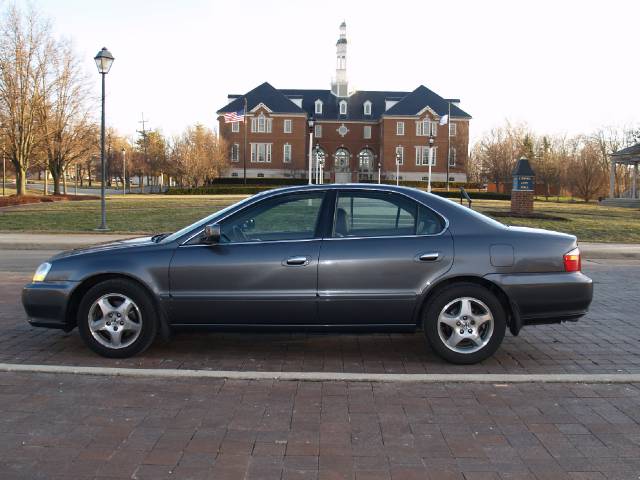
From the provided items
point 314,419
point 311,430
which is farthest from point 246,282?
point 311,430

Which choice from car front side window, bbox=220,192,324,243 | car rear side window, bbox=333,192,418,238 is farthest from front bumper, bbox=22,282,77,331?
car rear side window, bbox=333,192,418,238

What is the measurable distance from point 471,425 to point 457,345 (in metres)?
1.37

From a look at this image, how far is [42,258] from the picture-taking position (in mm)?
13828

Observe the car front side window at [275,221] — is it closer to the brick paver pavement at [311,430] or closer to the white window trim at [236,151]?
the brick paver pavement at [311,430]

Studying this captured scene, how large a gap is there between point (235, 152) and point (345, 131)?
14.6 metres

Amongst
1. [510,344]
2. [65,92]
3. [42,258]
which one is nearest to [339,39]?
[65,92]

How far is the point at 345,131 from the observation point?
78125mm

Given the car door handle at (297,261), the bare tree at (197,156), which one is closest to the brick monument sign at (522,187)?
the car door handle at (297,261)

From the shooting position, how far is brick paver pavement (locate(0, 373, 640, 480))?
10.9 feet

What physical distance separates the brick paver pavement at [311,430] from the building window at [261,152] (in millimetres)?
71511

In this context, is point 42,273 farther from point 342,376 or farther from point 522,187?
point 522,187

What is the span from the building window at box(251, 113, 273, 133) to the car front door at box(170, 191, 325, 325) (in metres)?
70.8

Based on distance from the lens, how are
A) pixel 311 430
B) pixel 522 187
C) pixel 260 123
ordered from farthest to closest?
pixel 260 123 → pixel 522 187 → pixel 311 430

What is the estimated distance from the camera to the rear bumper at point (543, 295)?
5.25 meters
